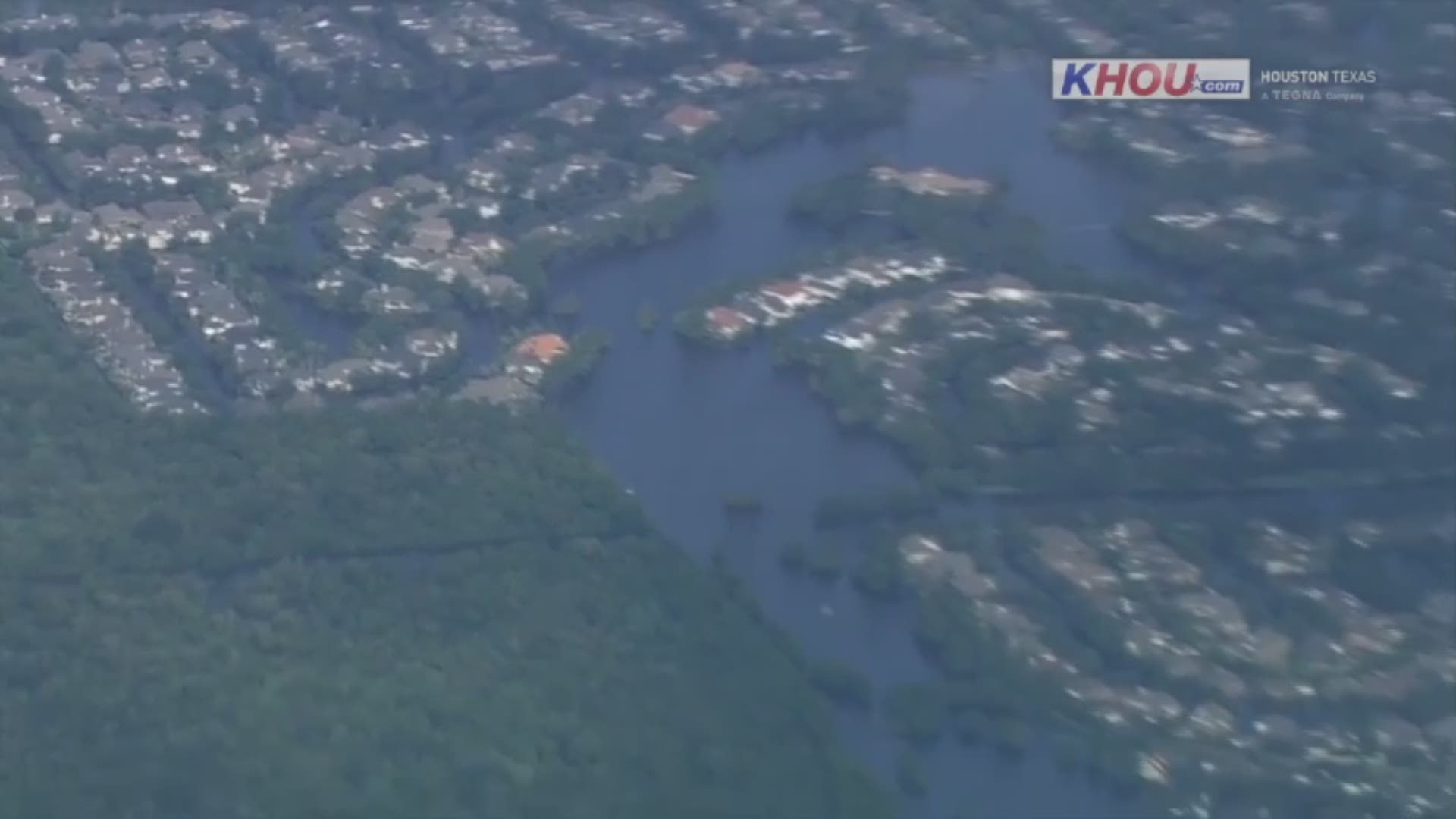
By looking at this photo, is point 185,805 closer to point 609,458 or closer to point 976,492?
point 609,458

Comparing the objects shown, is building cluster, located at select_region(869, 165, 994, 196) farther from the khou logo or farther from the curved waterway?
the khou logo

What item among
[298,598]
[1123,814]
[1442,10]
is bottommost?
[1123,814]

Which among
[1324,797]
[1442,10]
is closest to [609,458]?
[1324,797]

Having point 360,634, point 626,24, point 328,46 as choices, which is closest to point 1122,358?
point 626,24

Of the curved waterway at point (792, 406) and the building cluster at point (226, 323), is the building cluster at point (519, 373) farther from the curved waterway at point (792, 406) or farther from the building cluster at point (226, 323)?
the building cluster at point (226, 323)

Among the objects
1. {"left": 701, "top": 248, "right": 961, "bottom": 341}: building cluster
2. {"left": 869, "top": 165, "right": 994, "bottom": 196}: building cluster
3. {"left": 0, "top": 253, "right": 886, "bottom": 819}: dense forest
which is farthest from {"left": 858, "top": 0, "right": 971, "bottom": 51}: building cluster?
{"left": 0, "top": 253, "right": 886, "bottom": 819}: dense forest

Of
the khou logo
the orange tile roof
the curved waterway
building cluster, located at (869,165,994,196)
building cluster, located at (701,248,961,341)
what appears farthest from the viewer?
the khou logo

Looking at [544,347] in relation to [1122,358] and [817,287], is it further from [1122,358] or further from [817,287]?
[1122,358]
